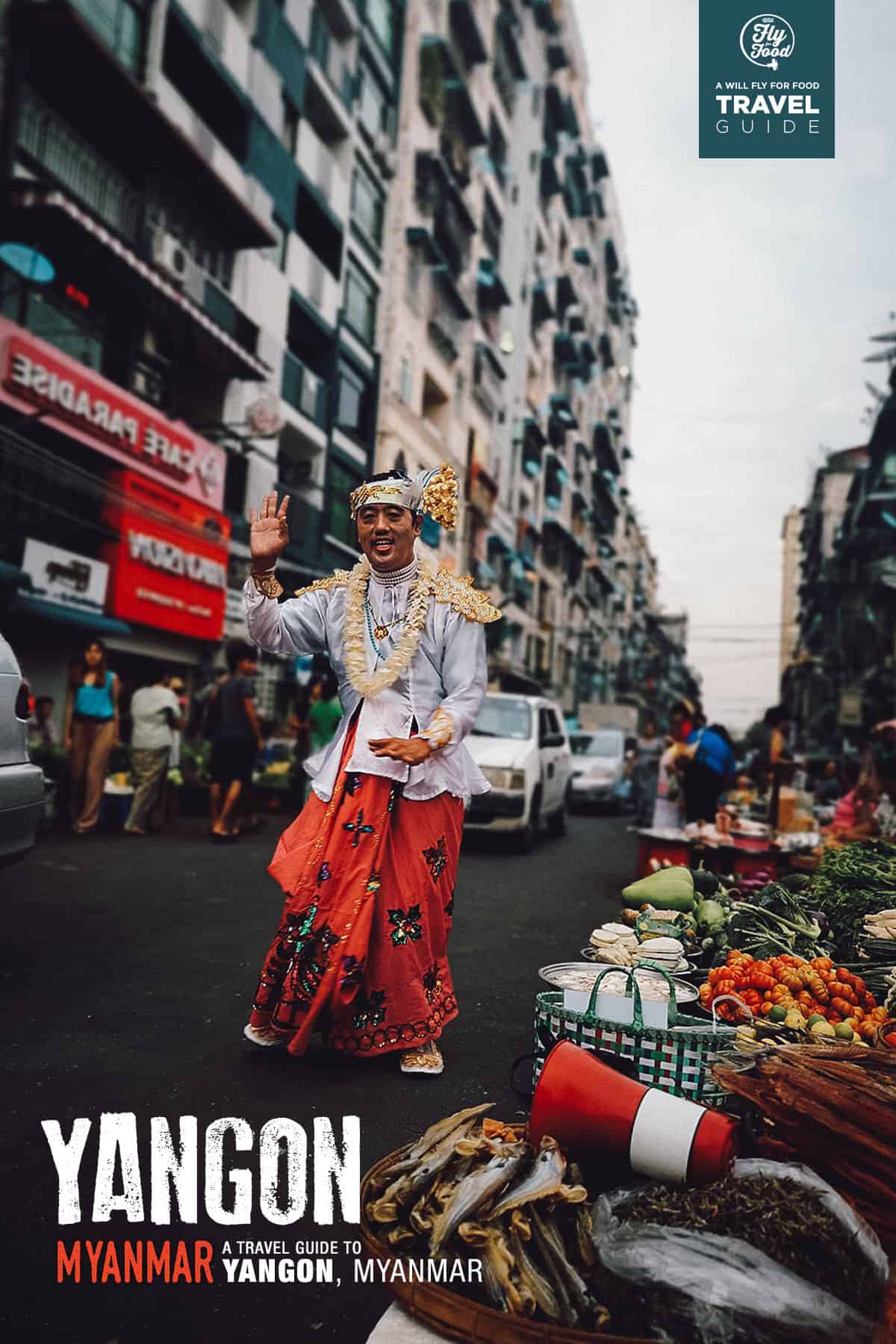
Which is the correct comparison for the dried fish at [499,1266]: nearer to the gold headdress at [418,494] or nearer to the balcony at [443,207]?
the gold headdress at [418,494]

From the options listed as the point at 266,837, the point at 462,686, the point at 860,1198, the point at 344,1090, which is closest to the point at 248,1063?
the point at 344,1090

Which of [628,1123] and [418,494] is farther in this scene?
→ [418,494]

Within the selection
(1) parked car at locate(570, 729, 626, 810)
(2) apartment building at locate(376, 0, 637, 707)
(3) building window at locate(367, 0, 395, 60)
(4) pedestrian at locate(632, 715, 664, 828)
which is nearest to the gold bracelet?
(4) pedestrian at locate(632, 715, 664, 828)

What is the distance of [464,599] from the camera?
13.5ft

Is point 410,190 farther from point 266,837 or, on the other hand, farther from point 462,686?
point 462,686

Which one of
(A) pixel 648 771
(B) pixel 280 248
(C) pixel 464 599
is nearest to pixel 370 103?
(B) pixel 280 248

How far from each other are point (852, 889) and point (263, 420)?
18.3m

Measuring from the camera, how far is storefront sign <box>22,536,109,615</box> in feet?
50.2

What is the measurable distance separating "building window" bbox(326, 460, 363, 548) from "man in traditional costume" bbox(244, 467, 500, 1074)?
76.9 ft

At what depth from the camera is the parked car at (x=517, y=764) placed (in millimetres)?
12156

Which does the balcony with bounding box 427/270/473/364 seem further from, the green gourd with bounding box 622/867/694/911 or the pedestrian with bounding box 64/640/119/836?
the green gourd with bounding box 622/867/694/911

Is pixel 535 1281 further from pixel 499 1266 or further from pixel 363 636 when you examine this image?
pixel 363 636

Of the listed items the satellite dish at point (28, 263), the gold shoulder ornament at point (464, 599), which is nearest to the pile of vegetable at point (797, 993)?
the gold shoulder ornament at point (464, 599)

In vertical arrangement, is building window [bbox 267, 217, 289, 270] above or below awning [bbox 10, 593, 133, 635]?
above
